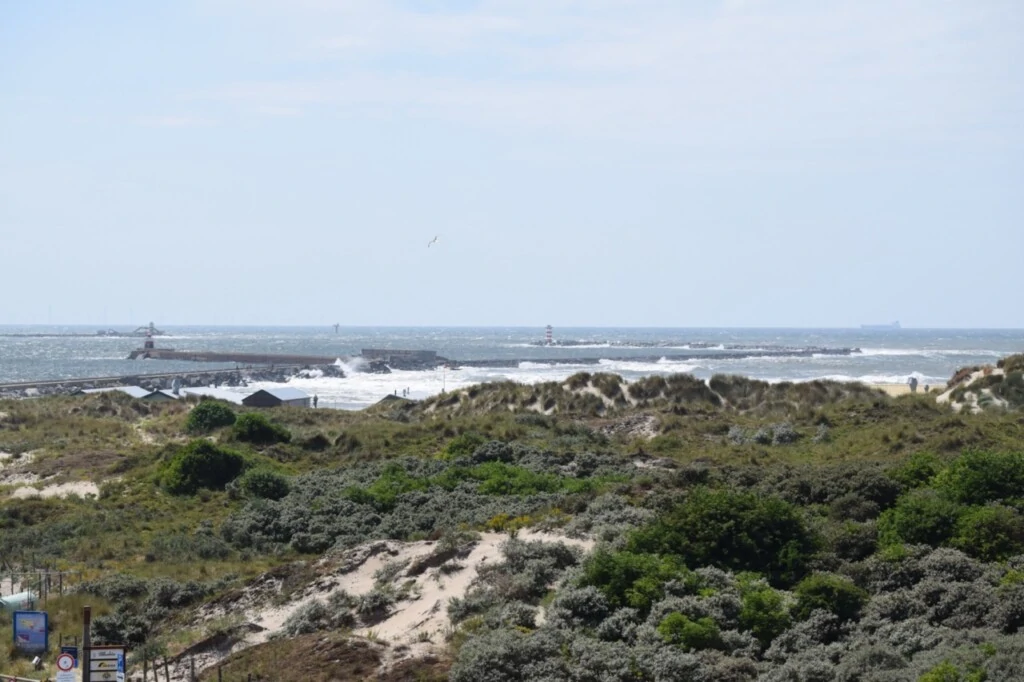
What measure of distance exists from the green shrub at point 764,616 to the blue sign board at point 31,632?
9.81 meters

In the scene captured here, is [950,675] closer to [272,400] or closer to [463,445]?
[463,445]

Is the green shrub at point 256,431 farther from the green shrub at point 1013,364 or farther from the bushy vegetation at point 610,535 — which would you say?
the green shrub at point 1013,364

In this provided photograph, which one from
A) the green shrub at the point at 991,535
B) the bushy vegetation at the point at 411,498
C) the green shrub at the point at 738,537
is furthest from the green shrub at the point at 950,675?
the bushy vegetation at the point at 411,498

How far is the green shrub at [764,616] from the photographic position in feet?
40.0

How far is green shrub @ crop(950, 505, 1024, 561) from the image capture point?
545 inches

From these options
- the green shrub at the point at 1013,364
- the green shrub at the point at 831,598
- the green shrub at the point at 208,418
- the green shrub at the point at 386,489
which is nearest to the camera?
the green shrub at the point at 831,598

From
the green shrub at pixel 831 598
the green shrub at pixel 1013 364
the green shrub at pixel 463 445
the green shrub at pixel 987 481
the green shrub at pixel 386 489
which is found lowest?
the green shrub at pixel 386 489

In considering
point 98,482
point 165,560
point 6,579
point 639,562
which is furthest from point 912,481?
point 98,482

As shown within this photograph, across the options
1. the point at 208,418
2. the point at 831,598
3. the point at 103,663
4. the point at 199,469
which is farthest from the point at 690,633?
the point at 208,418

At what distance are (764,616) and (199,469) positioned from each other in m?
20.5

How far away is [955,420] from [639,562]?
20242 millimetres

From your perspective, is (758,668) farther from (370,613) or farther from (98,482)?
(98,482)

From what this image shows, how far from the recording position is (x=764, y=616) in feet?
40.4

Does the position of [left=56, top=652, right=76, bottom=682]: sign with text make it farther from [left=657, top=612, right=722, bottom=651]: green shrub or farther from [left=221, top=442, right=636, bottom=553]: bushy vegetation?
[left=221, top=442, right=636, bottom=553]: bushy vegetation
